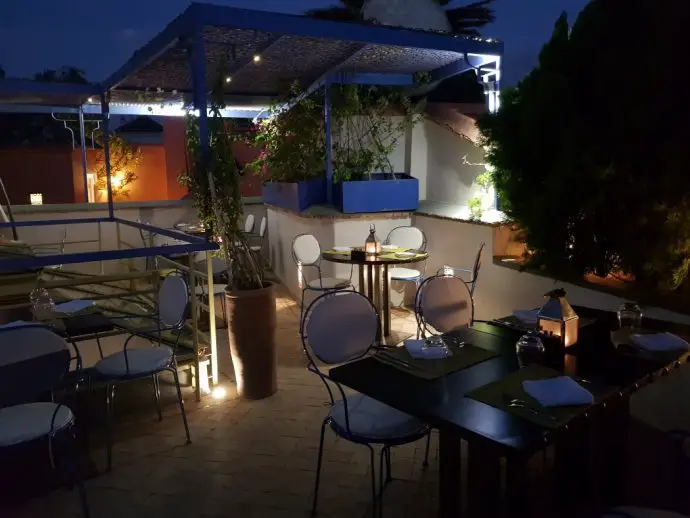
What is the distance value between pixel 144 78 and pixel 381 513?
16.3 feet

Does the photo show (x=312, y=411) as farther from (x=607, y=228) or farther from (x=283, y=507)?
(x=607, y=228)

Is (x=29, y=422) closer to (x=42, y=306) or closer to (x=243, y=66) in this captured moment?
(x=42, y=306)

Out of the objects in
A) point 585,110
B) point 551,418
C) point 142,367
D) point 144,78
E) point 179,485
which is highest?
point 144,78

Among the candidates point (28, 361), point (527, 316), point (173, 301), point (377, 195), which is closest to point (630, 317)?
point (527, 316)

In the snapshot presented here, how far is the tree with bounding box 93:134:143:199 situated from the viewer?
35.1 ft

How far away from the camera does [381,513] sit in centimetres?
239

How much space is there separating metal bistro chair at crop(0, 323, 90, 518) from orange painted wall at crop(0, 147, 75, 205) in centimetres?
1018

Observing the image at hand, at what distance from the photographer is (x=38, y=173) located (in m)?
11.4

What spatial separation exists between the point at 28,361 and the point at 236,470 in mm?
1186

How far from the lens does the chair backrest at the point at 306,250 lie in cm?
557

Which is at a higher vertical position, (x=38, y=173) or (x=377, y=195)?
(x=38, y=173)

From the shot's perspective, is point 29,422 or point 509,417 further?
point 29,422

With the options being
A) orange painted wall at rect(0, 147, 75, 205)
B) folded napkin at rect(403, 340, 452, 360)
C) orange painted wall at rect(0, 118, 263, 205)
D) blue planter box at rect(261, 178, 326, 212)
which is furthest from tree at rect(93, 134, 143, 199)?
folded napkin at rect(403, 340, 452, 360)

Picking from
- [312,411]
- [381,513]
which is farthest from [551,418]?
[312,411]
